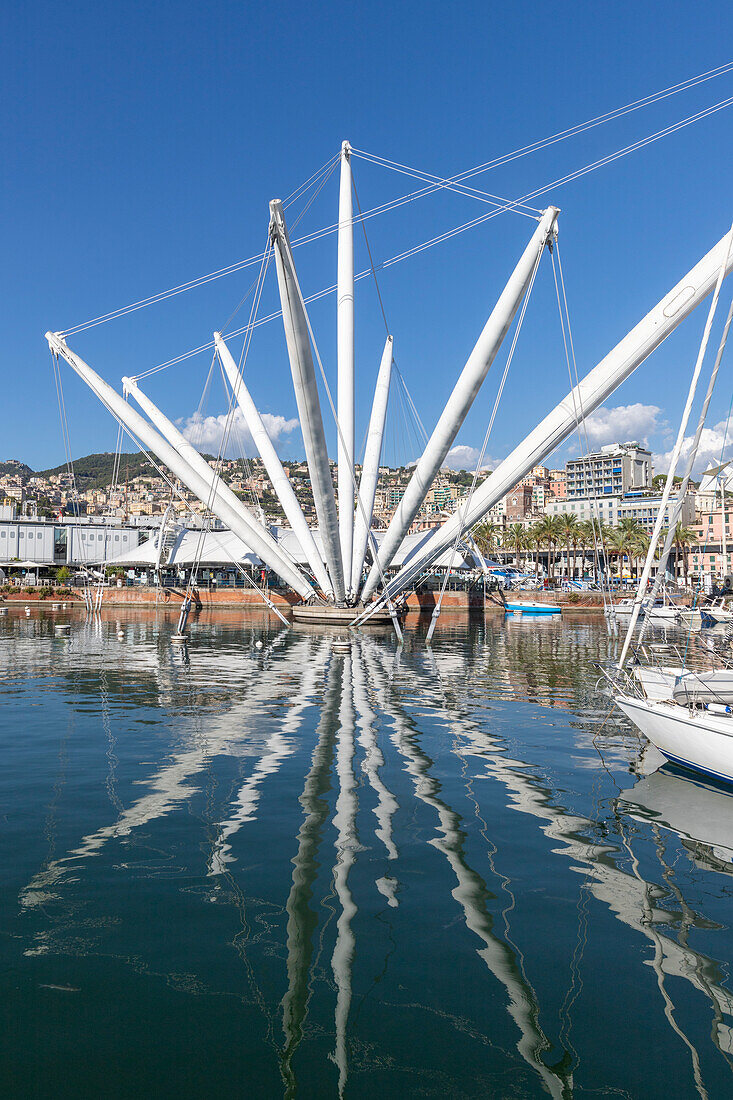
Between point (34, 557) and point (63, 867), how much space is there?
9566cm

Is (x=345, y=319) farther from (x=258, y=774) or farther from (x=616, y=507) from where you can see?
(x=616, y=507)

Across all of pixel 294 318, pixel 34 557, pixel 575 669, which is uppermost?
pixel 294 318

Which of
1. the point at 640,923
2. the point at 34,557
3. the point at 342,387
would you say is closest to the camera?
the point at 640,923

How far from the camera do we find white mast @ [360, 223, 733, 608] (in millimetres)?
26672

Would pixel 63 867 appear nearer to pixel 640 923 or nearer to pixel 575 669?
pixel 640 923

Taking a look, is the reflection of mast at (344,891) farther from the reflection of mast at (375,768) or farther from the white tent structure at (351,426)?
the white tent structure at (351,426)

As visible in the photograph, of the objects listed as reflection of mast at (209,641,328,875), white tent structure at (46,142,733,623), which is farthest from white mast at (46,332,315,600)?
reflection of mast at (209,641,328,875)

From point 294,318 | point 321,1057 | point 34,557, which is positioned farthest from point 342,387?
point 34,557

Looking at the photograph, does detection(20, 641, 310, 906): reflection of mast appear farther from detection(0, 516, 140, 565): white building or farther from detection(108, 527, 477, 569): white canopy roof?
detection(0, 516, 140, 565): white building

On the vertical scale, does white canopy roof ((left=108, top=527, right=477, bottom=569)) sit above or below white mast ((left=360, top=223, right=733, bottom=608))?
below

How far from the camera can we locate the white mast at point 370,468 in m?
44.8

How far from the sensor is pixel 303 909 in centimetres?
671

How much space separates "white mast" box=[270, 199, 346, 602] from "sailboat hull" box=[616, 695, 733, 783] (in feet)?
73.0

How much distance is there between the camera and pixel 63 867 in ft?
25.0
